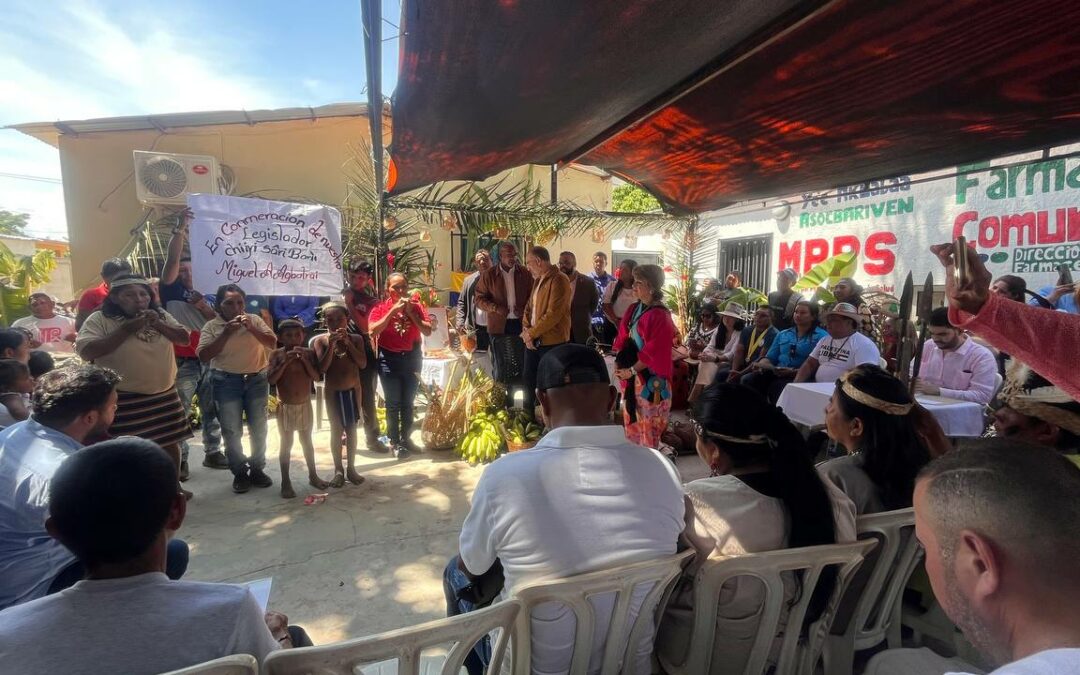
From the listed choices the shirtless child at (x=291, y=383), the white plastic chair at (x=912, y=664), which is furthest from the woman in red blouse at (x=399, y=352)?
the white plastic chair at (x=912, y=664)

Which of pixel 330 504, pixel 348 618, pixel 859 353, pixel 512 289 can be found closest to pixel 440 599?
pixel 348 618

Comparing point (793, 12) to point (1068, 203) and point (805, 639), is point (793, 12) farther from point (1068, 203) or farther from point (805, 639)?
point (1068, 203)

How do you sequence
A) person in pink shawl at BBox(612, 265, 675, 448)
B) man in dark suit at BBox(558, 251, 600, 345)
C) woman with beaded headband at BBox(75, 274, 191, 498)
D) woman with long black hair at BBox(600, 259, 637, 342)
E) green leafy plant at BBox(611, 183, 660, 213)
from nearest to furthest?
1. woman with beaded headband at BBox(75, 274, 191, 498)
2. person in pink shawl at BBox(612, 265, 675, 448)
3. man in dark suit at BBox(558, 251, 600, 345)
4. woman with long black hair at BBox(600, 259, 637, 342)
5. green leafy plant at BBox(611, 183, 660, 213)

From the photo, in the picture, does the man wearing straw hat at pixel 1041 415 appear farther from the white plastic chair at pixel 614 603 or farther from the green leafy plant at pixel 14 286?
the green leafy plant at pixel 14 286

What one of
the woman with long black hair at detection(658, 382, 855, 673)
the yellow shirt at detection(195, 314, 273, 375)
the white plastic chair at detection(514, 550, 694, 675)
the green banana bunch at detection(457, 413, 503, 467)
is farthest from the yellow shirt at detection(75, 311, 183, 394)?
the woman with long black hair at detection(658, 382, 855, 673)

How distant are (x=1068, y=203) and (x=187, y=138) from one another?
13227 millimetres

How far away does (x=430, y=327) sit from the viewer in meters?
5.05

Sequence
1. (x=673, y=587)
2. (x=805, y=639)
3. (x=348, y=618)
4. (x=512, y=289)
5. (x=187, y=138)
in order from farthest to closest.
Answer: (x=187, y=138) → (x=512, y=289) → (x=348, y=618) → (x=805, y=639) → (x=673, y=587)

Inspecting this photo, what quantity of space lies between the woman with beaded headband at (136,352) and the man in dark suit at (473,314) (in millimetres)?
2948

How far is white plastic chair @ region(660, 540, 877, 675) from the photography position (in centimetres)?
153

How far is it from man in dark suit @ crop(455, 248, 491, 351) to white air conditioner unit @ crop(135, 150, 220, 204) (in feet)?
17.6

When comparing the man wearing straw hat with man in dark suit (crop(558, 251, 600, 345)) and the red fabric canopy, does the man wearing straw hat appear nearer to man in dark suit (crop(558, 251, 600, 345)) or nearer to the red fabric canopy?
the red fabric canopy

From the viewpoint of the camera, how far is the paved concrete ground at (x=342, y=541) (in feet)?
9.34

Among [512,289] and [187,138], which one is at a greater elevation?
[187,138]
